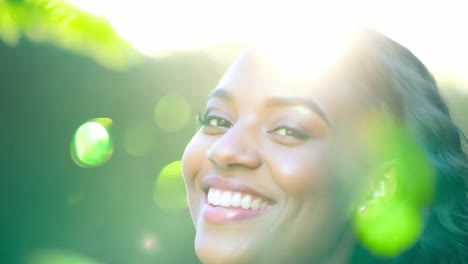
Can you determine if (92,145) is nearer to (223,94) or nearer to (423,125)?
(223,94)

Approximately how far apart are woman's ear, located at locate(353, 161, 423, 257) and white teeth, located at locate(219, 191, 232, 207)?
491 mm

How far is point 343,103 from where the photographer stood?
2.30m

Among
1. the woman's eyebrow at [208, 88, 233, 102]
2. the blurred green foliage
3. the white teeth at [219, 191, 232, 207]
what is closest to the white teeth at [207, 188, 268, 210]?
the white teeth at [219, 191, 232, 207]

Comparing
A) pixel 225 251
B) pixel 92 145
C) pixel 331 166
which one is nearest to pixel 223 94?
pixel 331 166

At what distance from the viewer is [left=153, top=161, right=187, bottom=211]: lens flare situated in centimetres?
769

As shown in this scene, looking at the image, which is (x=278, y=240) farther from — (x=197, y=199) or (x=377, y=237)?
(x=377, y=237)

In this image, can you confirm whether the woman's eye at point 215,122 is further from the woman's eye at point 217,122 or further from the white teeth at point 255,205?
the white teeth at point 255,205

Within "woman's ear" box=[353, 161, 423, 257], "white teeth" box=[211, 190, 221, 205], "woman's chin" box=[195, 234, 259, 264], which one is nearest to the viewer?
"woman's chin" box=[195, 234, 259, 264]

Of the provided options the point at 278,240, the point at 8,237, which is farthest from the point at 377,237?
the point at 8,237

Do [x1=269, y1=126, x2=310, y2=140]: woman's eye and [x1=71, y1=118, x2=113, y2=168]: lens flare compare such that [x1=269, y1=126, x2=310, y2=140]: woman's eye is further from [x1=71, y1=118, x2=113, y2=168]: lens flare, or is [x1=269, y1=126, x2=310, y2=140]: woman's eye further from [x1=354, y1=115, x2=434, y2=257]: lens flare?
[x1=71, y1=118, x2=113, y2=168]: lens flare

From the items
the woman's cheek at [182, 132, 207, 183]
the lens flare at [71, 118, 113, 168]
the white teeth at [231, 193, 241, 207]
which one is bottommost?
the lens flare at [71, 118, 113, 168]

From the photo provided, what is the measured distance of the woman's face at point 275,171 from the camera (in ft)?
6.97

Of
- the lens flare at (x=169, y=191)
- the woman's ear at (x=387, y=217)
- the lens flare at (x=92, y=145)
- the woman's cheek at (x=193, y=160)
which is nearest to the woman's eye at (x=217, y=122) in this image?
the woman's cheek at (x=193, y=160)

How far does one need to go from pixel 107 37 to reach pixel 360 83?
14.9 ft
